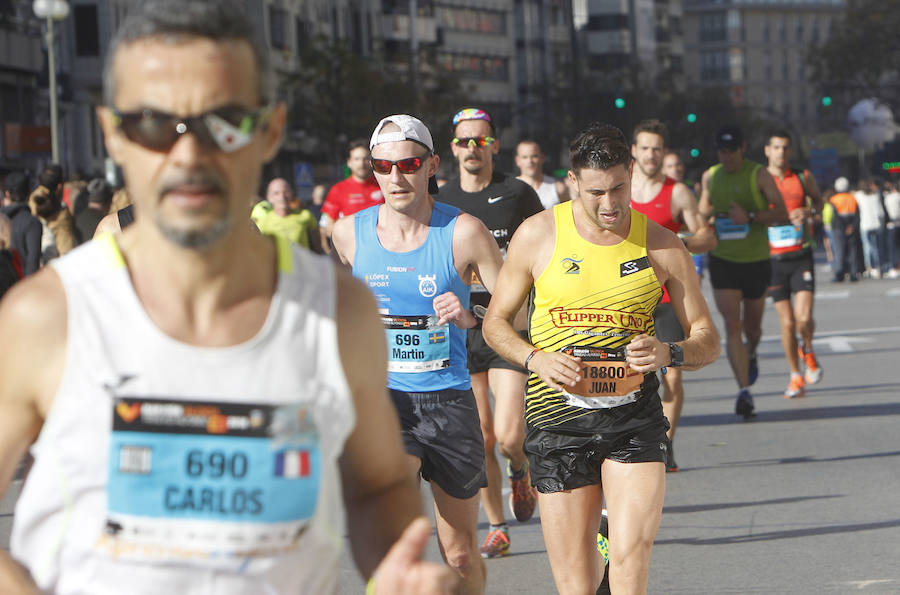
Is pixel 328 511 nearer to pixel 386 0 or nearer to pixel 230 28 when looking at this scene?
pixel 230 28

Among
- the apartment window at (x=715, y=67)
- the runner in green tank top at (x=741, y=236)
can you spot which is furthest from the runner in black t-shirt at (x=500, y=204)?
the apartment window at (x=715, y=67)

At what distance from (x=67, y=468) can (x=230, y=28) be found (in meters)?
0.70

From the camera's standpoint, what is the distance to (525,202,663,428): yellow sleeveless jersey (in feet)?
19.8

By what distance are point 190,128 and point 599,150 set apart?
Answer: 12.3 feet

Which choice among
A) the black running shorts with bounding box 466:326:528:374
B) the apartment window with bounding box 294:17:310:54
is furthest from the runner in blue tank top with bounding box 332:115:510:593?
the apartment window with bounding box 294:17:310:54

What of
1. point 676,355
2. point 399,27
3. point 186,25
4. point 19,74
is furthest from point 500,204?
point 399,27

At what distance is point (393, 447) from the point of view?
282cm

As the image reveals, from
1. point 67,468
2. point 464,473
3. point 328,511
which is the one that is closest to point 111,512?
point 67,468

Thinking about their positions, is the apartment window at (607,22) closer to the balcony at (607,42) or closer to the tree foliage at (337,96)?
the balcony at (607,42)

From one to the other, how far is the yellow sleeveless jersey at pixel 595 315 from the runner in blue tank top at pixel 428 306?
1.52 ft

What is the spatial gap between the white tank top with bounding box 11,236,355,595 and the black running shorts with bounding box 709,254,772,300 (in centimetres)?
1096

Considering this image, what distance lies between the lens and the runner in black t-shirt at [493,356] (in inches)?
334

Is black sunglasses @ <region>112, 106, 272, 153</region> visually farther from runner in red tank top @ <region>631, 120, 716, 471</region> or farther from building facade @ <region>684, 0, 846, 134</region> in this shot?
building facade @ <region>684, 0, 846, 134</region>

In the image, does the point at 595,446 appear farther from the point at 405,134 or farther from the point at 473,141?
the point at 473,141
